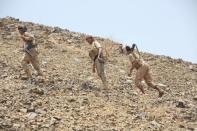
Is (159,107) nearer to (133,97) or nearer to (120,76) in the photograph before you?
(133,97)

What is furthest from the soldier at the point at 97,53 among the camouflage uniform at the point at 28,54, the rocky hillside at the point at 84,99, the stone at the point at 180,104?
the stone at the point at 180,104

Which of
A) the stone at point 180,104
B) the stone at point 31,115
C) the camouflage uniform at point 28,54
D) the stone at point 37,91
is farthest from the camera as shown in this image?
the camouflage uniform at point 28,54

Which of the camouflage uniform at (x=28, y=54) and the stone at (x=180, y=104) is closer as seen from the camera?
the stone at (x=180, y=104)

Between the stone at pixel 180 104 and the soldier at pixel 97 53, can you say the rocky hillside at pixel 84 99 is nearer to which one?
the stone at pixel 180 104

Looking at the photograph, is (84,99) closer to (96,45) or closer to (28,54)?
(96,45)

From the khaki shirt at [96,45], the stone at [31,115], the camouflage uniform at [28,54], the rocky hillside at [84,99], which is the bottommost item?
the stone at [31,115]

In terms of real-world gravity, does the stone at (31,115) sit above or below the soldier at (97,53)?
below

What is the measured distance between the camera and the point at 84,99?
1347cm

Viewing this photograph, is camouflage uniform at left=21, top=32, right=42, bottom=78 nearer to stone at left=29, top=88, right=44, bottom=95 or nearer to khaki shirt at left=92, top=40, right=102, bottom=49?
stone at left=29, top=88, right=44, bottom=95

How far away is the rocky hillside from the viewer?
11695 mm

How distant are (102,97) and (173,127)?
2761 millimetres

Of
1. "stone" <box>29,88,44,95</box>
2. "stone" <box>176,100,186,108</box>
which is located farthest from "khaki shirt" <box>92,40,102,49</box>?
"stone" <box>176,100,186,108</box>

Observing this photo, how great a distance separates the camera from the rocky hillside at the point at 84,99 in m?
11.7

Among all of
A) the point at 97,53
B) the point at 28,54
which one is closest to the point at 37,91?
the point at 28,54
